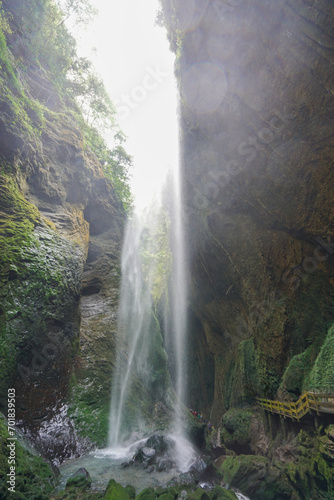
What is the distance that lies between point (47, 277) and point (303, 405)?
918 centimetres

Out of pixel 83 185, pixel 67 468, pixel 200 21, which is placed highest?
pixel 200 21

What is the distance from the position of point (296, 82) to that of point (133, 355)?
14.7 meters

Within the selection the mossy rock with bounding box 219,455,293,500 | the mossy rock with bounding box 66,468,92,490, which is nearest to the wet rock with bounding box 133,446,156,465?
the mossy rock with bounding box 219,455,293,500

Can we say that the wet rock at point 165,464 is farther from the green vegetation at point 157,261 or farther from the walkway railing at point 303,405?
the green vegetation at point 157,261

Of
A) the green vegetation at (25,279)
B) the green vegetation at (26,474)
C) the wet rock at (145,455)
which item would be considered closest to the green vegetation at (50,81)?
the green vegetation at (25,279)

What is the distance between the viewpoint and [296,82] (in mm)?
7621

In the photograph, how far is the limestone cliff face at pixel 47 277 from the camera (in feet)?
25.7

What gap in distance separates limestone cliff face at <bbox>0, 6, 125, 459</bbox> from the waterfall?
123 cm

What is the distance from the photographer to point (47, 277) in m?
9.33

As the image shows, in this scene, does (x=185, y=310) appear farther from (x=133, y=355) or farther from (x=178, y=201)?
(x=178, y=201)

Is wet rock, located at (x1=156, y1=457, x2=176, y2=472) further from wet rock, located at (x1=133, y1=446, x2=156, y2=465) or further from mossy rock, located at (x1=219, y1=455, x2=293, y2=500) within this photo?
mossy rock, located at (x1=219, y1=455, x2=293, y2=500)

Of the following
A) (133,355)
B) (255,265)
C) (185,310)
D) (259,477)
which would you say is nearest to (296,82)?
(255,265)

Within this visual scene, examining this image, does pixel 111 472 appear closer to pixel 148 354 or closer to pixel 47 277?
pixel 47 277

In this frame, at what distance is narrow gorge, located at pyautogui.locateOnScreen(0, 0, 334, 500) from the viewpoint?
23.1ft
